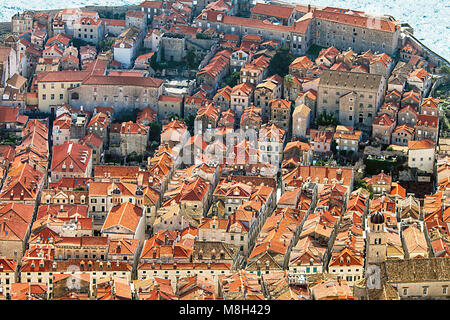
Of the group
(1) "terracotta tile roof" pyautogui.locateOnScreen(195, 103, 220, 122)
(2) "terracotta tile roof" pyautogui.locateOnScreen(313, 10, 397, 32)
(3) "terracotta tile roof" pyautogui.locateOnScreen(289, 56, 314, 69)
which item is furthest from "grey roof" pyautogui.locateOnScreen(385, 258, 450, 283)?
(2) "terracotta tile roof" pyautogui.locateOnScreen(313, 10, 397, 32)

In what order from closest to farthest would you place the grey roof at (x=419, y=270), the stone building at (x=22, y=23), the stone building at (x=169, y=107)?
the grey roof at (x=419, y=270) < the stone building at (x=169, y=107) < the stone building at (x=22, y=23)

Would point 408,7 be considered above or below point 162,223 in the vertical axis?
above

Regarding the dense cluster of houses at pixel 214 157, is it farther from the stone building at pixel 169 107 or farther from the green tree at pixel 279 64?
the green tree at pixel 279 64

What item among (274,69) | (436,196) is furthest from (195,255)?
(274,69)

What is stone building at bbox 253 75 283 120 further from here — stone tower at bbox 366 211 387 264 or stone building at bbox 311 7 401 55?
stone tower at bbox 366 211 387 264

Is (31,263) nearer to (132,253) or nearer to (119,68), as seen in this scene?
(132,253)

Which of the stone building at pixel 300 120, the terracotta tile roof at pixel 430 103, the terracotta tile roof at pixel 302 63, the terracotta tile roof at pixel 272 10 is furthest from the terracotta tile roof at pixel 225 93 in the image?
the terracotta tile roof at pixel 430 103

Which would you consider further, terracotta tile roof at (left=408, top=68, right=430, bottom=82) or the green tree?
the green tree
